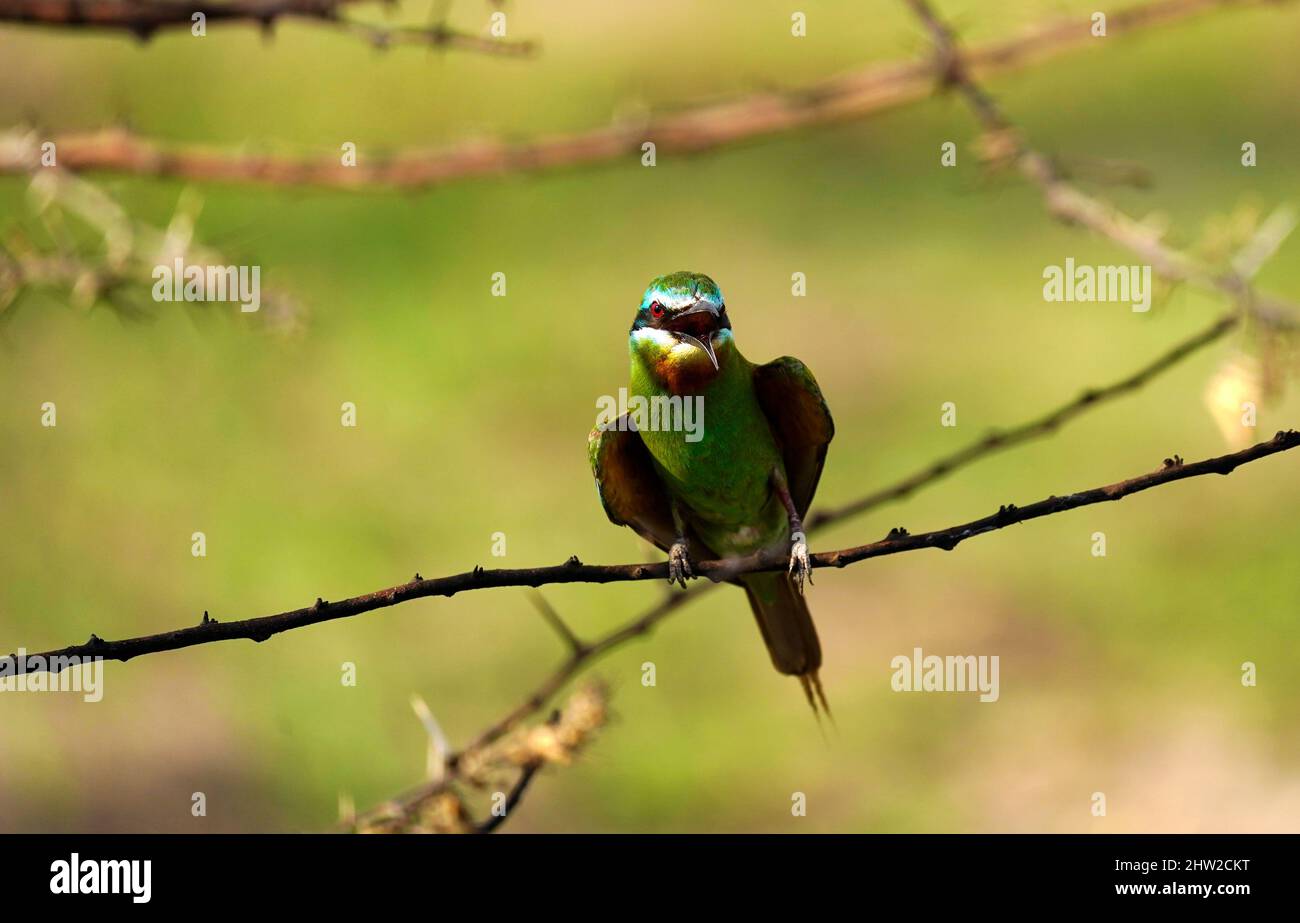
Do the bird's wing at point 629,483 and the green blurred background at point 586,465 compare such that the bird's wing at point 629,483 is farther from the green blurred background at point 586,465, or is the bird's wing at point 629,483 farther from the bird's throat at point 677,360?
the green blurred background at point 586,465

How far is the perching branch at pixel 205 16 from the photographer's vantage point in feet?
10.7

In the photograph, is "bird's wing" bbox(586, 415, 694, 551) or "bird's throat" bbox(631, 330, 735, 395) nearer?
"bird's throat" bbox(631, 330, 735, 395)

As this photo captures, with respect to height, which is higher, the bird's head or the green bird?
the bird's head

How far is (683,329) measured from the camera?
12.2 ft

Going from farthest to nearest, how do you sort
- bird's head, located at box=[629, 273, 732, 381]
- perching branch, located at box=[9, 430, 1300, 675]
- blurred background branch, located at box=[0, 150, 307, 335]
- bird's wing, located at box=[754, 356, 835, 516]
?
bird's wing, located at box=[754, 356, 835, 516] → bird's head, located at box=[629, 273, 732, 381] → blurred background branch, located at box=[0, 150, 307, 335] → perching branch, located at box=[9, 430, 1300, 675]

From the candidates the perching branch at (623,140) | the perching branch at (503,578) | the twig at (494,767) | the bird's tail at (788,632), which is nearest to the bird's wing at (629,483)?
the bird's tail at (788,632)

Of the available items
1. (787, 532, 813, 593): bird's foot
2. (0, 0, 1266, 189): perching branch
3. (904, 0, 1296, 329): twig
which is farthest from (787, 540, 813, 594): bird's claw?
(0, 0, 1266, 189): perching branch

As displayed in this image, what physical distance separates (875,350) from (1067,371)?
1430mm

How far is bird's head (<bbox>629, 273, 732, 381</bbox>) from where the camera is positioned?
144 inches

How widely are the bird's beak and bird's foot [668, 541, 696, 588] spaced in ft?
1.58

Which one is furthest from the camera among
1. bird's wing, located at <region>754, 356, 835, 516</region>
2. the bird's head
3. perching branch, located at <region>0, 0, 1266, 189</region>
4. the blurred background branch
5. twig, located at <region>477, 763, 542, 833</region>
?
bird's wing, located at <region>754, 356, 835, 516</region>

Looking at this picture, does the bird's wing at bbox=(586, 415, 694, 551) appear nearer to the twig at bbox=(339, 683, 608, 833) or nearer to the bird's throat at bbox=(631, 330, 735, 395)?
the bird's throat at bbox=(631, 330, 735, 395)

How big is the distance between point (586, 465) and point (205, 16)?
23.0ft

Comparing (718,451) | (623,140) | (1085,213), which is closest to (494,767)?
(718,451)
